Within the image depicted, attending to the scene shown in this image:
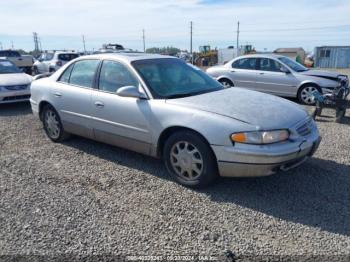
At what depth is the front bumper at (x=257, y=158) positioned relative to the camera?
328 cm

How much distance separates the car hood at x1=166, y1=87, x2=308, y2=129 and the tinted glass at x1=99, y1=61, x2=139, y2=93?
0.75 m

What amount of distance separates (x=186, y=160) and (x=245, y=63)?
284 inches

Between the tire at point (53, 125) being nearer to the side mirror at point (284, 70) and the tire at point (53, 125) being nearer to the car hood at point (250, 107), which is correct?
the car hood at point (250, 107)

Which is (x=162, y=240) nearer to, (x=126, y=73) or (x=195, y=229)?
(x=195, y=229)

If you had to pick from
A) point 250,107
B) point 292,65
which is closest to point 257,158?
point 250,107

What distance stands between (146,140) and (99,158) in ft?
3.66

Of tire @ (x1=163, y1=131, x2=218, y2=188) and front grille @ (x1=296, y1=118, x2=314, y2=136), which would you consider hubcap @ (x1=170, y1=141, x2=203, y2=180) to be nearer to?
tire @ (x1=163, y1=131, x2=218, y2=188)

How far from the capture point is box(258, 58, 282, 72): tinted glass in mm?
9523

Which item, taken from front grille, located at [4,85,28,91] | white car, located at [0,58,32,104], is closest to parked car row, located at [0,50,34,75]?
white car, located at [0,58,32,104]

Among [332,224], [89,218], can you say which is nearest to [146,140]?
[89,218]

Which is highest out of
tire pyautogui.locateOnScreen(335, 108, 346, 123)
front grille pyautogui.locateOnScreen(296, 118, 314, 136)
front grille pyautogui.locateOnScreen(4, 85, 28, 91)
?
front grille pyautogui.locateOnScreen(296, 118, 314, 136)

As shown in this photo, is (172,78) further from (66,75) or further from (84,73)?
(66,75)

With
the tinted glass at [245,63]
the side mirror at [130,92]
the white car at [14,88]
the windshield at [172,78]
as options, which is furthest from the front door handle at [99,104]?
the tinted glass at [245,63]

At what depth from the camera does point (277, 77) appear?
9406mm
